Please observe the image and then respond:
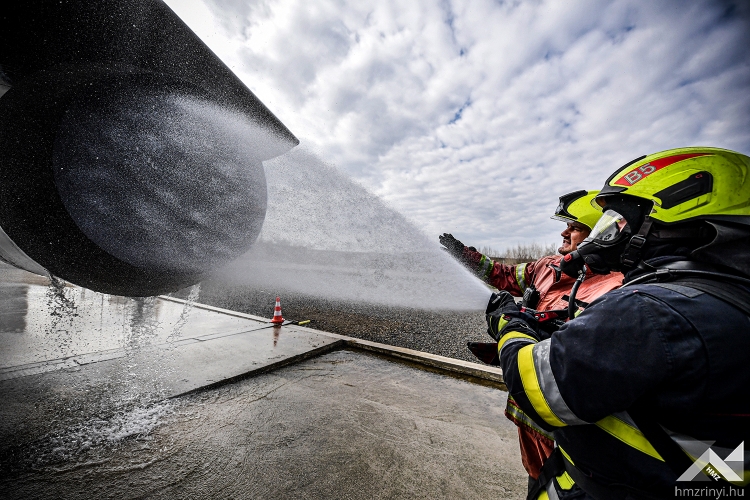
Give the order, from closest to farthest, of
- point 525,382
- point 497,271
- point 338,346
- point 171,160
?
1. point 525,382
2. point 171,160
3. point 497,271
4. point 338,346

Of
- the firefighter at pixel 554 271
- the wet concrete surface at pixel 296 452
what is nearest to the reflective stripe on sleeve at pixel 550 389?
the firefighter at pixel 554 271

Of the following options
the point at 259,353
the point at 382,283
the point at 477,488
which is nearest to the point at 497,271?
the point at 477,488

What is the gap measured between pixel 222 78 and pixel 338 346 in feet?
14.7

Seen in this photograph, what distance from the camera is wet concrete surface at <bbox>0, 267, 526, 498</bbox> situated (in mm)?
2273

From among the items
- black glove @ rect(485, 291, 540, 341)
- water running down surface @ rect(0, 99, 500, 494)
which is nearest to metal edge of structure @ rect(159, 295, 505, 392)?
water running down surface @ rect(0, 99, 500, 494)

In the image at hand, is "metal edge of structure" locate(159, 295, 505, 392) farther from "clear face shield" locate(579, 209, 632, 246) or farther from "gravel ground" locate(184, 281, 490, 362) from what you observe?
"clear face shield" locate(579, 209, 632, 246)

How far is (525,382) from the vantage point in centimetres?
122

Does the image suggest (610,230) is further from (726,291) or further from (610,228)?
(726,291)

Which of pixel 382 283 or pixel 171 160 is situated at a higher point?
pixel 171 160

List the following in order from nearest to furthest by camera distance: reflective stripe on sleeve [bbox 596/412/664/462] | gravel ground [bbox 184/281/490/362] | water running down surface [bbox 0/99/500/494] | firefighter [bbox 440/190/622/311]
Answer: reflective stripe on sleeve [bbox 596/412/664/462] < firefighter [bbox 440/190/622/311] < water running down surface [bbox 0/99/500/494] < gravel ground [bbox 184/281/490/362]

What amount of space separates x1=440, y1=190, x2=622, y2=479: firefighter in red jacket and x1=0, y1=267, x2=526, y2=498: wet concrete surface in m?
0.83

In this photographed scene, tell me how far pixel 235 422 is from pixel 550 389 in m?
2.96

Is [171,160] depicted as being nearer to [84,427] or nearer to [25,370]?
[84,427]

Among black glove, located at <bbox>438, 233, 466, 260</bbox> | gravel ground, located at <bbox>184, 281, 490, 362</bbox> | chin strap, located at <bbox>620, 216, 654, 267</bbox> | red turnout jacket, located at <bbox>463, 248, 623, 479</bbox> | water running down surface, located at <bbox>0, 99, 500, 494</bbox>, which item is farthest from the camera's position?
gravel ground, located at <bbox>184, 281, 490, 362</bbox>
